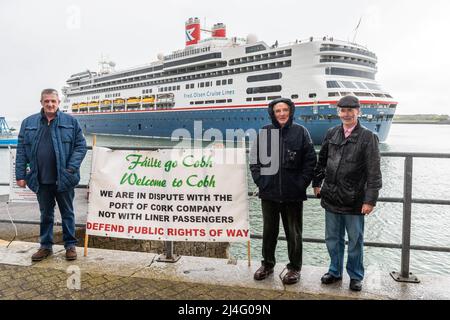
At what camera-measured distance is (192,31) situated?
55156 millimetres

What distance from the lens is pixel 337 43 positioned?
125 feet

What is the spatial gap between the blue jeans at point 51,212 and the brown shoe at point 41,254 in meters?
0.05

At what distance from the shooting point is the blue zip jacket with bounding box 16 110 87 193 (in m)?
3.58

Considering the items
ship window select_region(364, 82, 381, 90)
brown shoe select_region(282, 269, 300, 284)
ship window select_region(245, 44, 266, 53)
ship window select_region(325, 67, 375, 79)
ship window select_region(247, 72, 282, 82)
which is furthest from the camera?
ship window select_region(245, 44, 266, 53)

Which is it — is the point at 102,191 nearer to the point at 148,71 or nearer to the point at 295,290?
the point at 295,290

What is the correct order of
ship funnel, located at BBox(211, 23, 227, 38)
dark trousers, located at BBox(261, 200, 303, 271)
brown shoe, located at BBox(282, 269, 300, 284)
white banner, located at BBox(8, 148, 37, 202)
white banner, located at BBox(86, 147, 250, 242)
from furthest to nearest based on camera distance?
ship funnel, located at BBox(211, 23, 227, 38), white banner, located at BBox(8, 148, 37, 202), white banner, located at BBox(86, 147, 250, 242), dark trousers, located at BBox(261, 200, 303, 271), brown shoe, located at BBox(282, 269, 300, 284)

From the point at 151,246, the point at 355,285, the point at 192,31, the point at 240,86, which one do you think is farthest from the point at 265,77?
the point at 355,285

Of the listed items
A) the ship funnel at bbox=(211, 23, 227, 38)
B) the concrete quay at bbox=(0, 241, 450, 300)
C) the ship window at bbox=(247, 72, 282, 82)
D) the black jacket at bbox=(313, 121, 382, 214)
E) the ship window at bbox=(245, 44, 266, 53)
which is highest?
the ship funnel at bbox=(211, 23, 227, 38)

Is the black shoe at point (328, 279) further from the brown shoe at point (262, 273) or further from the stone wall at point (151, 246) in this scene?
the stone wall at point (151, 246)

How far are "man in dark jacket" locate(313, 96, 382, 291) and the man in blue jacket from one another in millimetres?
2659

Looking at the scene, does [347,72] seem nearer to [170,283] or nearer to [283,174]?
[283,174]

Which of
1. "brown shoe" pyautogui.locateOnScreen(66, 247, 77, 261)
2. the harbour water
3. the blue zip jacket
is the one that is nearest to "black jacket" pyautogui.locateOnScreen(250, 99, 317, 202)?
the harbour water

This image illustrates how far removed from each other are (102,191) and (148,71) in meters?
54.2

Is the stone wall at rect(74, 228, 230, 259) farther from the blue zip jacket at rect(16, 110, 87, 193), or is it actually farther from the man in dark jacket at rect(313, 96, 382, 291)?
the man in dark jacket at rect(313, 96, 382, 291)
